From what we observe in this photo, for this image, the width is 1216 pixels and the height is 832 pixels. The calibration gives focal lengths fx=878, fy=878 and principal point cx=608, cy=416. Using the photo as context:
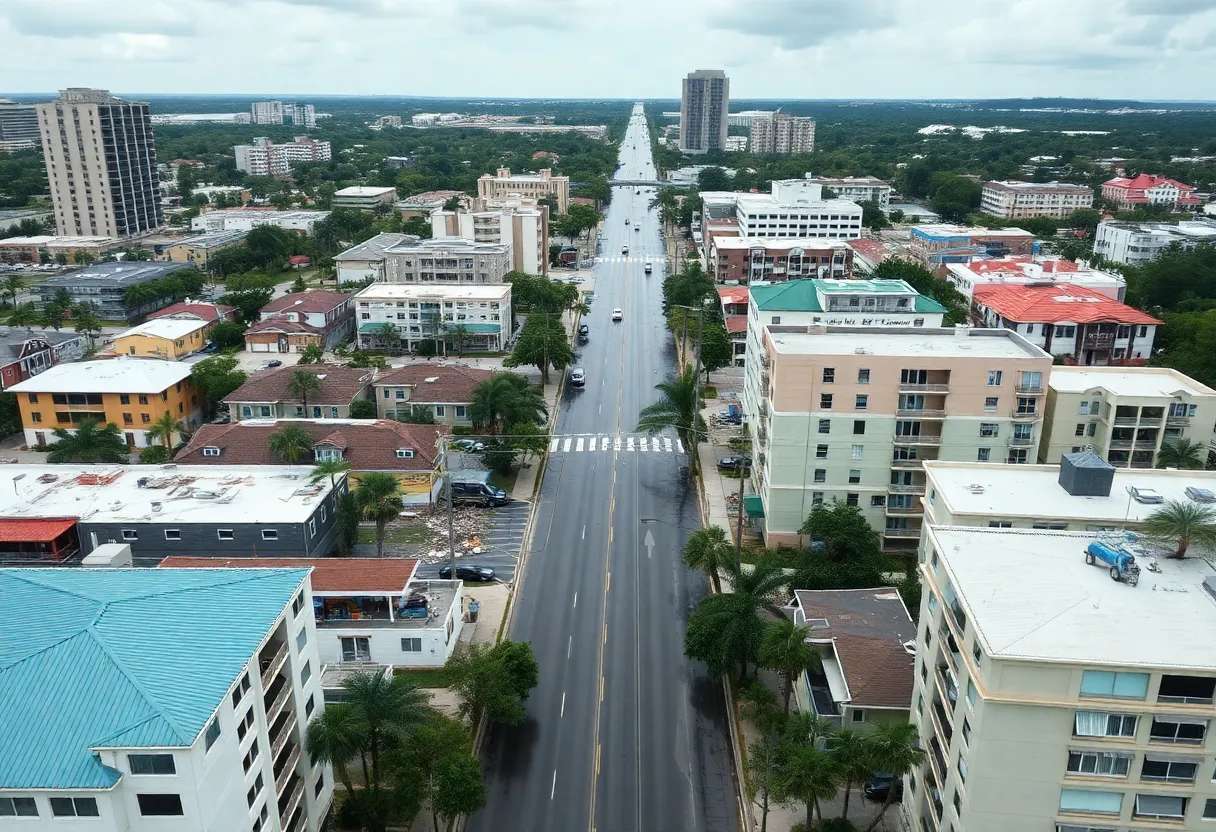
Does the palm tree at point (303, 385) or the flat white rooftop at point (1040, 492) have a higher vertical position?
the flat white rooftop at point (1040, 492)

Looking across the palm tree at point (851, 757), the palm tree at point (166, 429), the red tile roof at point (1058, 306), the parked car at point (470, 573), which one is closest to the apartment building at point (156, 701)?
the palm tree at point (851, 757)

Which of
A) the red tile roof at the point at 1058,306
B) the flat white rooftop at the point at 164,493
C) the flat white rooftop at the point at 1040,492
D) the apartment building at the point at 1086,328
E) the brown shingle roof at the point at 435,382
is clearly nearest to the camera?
the flat white rooftop at the point at 1040,492

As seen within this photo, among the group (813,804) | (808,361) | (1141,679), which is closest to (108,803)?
(813,804)

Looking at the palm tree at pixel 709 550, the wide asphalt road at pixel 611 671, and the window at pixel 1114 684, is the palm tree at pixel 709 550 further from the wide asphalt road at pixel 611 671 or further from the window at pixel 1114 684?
the window at pixel 1114 684

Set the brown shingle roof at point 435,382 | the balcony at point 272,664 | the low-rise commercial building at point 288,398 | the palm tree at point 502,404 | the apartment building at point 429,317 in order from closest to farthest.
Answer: the balcony at point 272,664 → the palm tree at point 502,404 → the low-rise commercial building at point 288,398 → the brown shingle roof at point 435,382 → the apartment building at point 429,317

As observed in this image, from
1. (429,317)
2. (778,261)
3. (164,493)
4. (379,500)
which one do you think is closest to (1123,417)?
(379,500)
